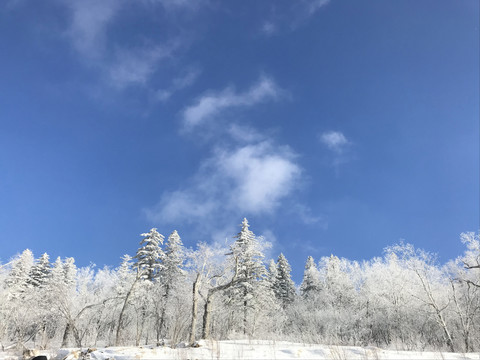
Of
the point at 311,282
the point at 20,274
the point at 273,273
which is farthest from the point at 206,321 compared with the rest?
the point at 20,274

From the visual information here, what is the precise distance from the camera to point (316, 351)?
31.4 feet

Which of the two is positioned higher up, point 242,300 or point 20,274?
point 20,274

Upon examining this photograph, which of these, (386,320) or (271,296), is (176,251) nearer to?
(271,296)

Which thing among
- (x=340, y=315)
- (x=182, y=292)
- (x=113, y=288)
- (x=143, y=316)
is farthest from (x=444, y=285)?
(x=113, y=288)

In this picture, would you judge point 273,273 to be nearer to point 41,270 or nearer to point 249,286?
point 249,286

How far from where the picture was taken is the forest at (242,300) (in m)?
31.0

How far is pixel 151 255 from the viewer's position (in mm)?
40812

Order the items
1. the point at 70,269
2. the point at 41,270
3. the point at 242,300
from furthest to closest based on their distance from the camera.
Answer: the point at 70,269, the point at 41,270, the point at 242,300

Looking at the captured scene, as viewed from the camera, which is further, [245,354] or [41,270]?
[41,270]

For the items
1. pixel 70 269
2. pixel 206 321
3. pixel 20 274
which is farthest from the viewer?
pixel 70 269

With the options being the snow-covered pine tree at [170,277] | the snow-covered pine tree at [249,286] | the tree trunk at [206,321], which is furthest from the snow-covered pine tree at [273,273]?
the tree trunk at [206,321]

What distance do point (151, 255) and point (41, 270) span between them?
28.0 metres

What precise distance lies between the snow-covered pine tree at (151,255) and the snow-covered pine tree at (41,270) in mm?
24148

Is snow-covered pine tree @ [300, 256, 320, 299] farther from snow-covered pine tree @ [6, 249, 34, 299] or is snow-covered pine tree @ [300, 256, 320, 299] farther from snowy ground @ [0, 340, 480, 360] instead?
snowy ground @ [0, 340, 480, 360]
